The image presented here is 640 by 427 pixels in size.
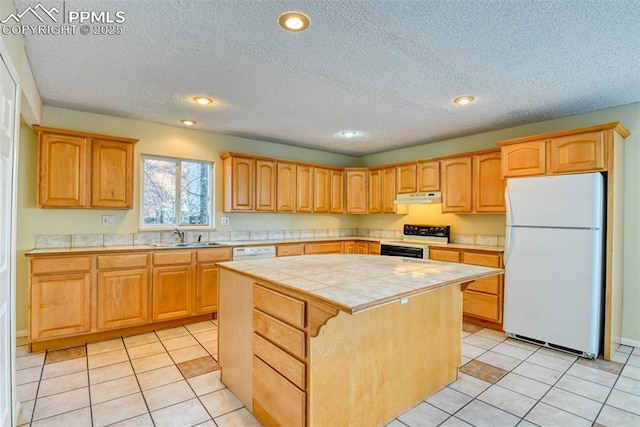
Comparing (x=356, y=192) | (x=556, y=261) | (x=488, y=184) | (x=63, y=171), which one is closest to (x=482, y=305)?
(x=556, y=261)

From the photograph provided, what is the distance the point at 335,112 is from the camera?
361 cm

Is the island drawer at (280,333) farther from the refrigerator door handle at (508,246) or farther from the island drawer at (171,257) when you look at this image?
the refrigerator door handle at (508,246)

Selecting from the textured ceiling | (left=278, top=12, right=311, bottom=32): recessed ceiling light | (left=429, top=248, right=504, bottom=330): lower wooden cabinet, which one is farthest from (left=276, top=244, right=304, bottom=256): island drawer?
(left=278, top=12, right=311, bottom=32): recessed ceiling light

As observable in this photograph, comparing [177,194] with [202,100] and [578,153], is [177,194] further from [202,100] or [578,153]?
[578,153]

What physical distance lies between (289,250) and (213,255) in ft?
3.61

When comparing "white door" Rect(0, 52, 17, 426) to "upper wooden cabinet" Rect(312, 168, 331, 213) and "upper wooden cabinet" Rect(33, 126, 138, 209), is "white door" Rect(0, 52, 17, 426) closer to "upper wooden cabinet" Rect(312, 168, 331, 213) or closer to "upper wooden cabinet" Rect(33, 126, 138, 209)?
"upper wooden cabinet" Rect(33, 126, 138, 209)

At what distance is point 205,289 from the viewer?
3.93 m

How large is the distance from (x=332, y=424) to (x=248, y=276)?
0.97 meters

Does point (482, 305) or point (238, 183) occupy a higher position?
point (238, 183)

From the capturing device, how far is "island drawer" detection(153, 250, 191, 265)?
3.61 m

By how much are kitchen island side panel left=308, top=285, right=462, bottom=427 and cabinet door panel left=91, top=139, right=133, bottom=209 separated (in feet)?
10.00

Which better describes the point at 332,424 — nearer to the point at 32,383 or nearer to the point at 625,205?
the point at 32,383

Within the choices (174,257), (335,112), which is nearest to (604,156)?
(335,112)

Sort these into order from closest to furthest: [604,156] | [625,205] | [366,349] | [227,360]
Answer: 1. [366,349]
2. [227,360]
3. [604,156]
4. [625,205]
